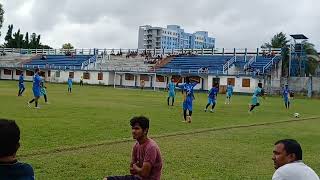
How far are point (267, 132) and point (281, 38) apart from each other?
194ft

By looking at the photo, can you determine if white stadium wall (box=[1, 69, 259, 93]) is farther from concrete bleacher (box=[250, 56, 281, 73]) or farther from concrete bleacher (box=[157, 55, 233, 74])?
concrete bleacher (box=[250, 56, 281, 73])

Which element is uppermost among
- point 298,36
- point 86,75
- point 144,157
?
point 298,36

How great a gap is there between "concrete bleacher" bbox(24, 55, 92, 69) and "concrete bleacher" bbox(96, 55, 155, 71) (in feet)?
11.0

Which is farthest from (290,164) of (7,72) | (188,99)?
(7,72)

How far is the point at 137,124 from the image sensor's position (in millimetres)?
6398

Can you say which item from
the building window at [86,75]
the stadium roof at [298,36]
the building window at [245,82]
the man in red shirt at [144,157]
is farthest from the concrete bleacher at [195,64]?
the man in red shirt at [144,157]

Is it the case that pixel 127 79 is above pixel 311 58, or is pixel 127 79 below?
below

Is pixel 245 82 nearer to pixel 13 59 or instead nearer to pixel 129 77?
pixel 129 77

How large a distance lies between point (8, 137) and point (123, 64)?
70576 mm

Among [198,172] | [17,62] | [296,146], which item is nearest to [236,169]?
[198,172]

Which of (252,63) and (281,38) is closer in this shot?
(252,63)

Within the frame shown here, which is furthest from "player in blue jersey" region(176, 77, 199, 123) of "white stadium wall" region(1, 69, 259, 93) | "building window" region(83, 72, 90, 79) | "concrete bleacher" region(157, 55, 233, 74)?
"building window" region(83, 72, 90, 79)

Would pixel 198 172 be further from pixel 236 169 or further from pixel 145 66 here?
pixel 145 66

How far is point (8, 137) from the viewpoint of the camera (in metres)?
3.69
